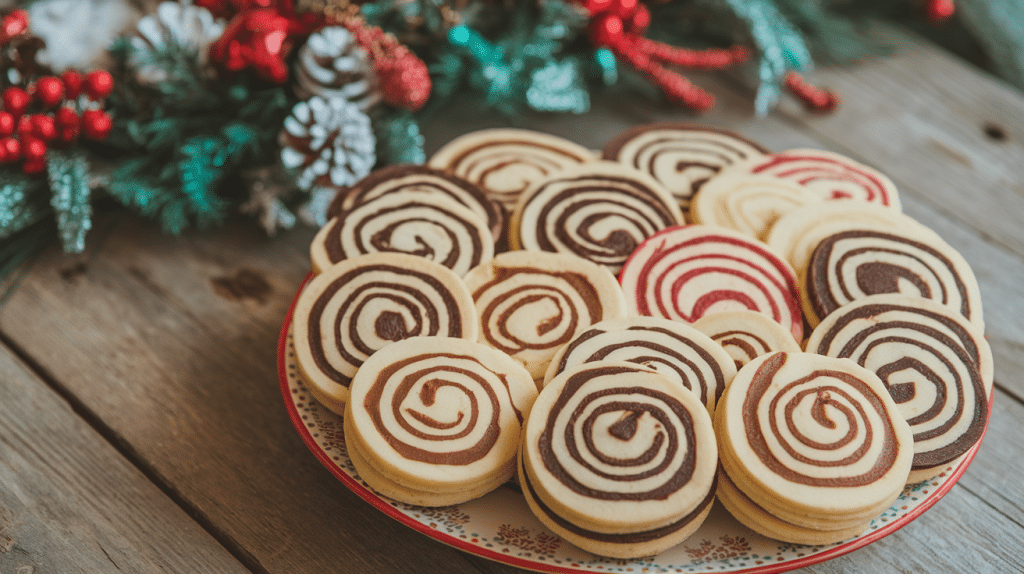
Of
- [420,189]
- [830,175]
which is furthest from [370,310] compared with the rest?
[830,175]

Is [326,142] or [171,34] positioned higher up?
[171,34]

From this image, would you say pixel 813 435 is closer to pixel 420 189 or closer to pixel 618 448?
pixel 618 448

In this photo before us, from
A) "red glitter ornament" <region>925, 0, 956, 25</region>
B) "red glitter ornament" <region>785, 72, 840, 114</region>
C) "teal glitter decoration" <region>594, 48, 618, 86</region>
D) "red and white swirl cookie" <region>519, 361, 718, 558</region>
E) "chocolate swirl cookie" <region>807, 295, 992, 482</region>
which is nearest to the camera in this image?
"red and white swirl cookie" <region>519, 361, 718, 558</region>

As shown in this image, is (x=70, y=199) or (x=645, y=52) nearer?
(x=70, y=199)

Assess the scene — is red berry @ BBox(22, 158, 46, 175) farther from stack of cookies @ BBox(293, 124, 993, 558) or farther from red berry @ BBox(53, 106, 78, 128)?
stack of cookies @ BBox(293, 124, 993, 558)

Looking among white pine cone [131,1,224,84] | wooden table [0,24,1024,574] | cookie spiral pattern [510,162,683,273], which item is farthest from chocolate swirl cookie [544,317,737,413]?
white pine cone [131,1,224,84]

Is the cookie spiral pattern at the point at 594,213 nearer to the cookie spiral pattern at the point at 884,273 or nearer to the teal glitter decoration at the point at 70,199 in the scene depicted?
the cookie spiral pattern at the point at 884,273

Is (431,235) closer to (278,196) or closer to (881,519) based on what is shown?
(278,196)
